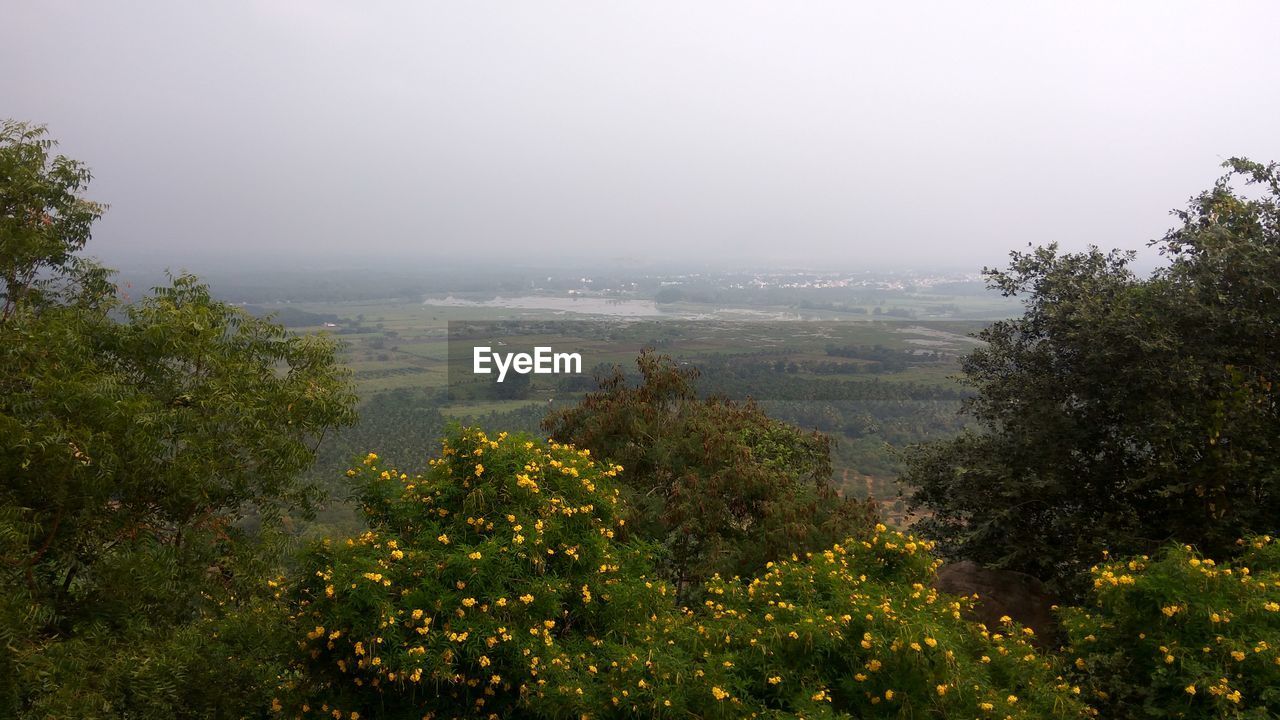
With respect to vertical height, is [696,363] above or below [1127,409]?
below

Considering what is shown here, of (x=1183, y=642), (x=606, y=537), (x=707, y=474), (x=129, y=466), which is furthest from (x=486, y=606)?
(x=707, y=474)

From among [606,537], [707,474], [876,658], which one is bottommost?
[707,474]

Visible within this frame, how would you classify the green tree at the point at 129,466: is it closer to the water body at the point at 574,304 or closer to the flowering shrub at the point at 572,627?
the flowering shrub at the point at 572,627

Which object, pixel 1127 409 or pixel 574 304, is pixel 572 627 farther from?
pixel 574 304

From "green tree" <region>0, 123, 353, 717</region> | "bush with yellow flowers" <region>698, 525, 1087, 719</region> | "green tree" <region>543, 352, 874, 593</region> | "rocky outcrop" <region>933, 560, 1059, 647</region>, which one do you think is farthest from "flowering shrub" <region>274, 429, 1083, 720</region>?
"green tree" <region>543, 352, 874, 593</region>

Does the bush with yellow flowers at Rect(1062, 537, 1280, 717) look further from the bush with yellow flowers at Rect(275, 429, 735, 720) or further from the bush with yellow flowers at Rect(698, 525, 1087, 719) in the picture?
the bush with yellow flowers at Rect(275, 429, 735, 720)
